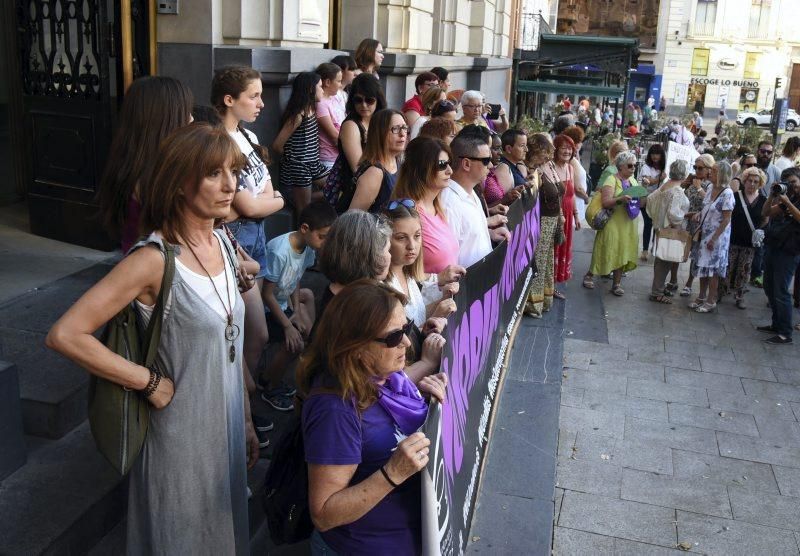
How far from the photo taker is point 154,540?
9.45 ft

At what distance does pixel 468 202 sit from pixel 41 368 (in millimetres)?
2843

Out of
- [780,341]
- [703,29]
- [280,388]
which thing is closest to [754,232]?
[780,341]

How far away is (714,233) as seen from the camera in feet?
33.4

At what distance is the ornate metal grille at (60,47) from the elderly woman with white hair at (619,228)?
21.4 ft

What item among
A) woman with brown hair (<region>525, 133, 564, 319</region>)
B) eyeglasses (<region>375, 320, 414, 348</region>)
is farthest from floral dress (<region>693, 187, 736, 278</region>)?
eyeglasses (<region>375, 320, 414, 348</region>)

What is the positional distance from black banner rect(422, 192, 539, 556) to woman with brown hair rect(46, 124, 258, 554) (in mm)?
752

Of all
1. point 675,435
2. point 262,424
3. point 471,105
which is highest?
point 471,105

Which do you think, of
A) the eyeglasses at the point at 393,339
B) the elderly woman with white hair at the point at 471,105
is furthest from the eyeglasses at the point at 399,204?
the elderly woman with white hair at the point at 471,105

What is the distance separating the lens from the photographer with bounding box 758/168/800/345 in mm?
9180

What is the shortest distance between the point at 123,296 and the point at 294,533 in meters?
1.06

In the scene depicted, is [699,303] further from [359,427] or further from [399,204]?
[359,427]

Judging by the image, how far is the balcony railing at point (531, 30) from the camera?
31266 millimetres

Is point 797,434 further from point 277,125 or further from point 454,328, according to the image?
point 277,125

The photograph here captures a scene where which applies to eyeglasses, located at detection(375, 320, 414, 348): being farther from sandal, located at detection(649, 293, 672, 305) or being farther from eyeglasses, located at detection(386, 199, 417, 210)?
sandal, located at detection(649, 293, 672, 305)
